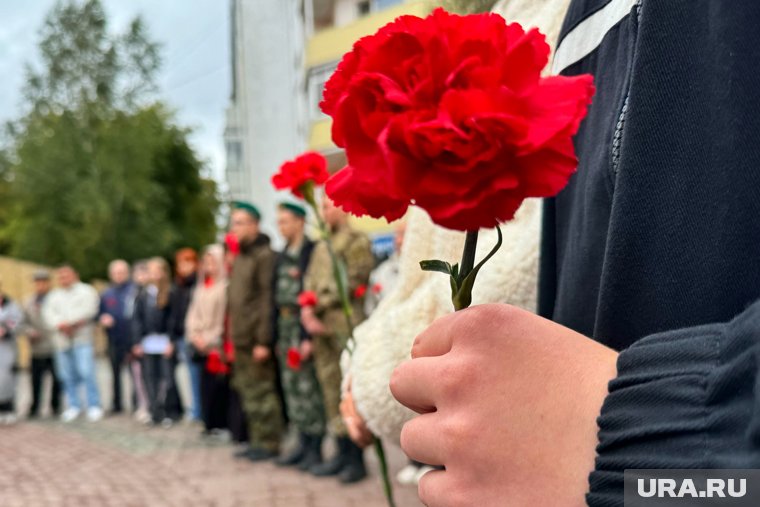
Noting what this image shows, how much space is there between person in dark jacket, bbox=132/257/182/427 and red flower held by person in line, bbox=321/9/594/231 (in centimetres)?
902

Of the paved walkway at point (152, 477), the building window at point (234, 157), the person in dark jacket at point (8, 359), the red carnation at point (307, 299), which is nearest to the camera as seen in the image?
the red carnation at point (307, 299)

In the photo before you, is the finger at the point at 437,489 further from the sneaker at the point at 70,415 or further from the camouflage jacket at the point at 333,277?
the sneaker at the point at 70,415

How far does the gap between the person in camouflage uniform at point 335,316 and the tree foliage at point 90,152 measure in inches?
921

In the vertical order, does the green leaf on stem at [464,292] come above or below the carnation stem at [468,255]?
below

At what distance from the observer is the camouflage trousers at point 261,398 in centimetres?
683

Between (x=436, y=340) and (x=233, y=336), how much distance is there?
615 centimetres

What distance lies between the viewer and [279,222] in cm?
623

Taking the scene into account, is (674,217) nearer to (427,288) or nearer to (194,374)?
(427,288)

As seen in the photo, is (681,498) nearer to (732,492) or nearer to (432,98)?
(732,492)

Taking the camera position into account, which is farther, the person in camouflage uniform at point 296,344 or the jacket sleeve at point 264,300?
the jacket sleeve at point 264,300

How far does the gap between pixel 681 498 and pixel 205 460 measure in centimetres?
682

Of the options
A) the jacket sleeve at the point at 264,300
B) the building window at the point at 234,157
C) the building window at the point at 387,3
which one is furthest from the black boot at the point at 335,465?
the building window at the point at 234,157

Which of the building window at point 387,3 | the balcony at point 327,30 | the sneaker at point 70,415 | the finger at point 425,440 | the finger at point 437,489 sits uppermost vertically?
the balcony at point 327,30

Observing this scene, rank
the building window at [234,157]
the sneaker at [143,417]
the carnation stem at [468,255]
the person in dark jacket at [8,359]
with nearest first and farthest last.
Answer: the carnation stem at [468,255] → the sneaker at [143,417] → the person in dark jacket at [8,359] → the building window at [234,157]
